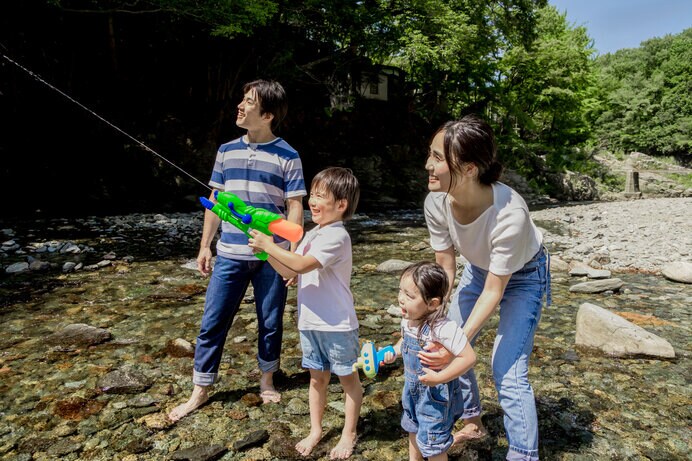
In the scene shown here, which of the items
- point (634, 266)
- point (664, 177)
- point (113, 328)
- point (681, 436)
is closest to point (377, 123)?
point (634, 266)

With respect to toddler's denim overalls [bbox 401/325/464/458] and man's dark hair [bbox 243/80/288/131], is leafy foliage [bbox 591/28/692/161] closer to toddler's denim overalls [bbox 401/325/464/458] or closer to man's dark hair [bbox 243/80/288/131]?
man's dark hair [bbox 243/80/288/131]

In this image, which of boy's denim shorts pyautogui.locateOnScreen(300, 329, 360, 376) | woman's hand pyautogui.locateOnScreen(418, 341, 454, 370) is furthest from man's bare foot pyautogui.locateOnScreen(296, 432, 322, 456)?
woman's hand pyautogui.locateOnScreen(418, 341, 454, 370)

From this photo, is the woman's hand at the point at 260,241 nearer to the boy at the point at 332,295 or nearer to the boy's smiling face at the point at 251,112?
the boy at the point at 332,295

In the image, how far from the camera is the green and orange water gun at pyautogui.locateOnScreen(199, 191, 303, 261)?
274 cm

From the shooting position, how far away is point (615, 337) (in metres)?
4.71

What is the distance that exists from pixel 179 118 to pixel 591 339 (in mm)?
17138

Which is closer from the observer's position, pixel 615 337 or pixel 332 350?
pixel 332 350

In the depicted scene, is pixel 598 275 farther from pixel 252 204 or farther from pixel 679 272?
pixel 252 204

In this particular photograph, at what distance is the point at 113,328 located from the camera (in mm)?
5391

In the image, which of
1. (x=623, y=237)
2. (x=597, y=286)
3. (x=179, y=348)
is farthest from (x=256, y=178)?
(x=623, y=237)

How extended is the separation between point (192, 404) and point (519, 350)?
2.42 m

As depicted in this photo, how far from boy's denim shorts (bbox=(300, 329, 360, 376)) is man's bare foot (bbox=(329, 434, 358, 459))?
1.48 feet

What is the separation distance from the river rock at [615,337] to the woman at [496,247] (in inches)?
97.6

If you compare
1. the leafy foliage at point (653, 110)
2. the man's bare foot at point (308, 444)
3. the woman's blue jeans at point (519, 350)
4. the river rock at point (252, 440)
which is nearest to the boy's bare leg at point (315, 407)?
the man's bare foot at point (308, 444)
